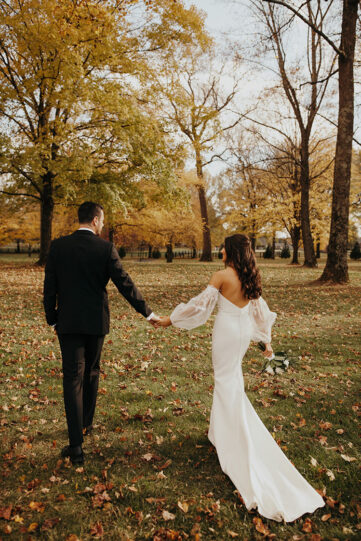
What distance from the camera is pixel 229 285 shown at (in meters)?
3.56

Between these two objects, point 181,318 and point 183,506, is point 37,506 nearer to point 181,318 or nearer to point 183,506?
point 183,506

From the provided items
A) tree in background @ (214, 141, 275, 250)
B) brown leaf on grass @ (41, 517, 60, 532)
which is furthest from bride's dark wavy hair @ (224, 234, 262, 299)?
tree in background @ (214, 141, 275, 250)

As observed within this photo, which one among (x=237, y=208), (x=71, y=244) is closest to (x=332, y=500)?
(x=71, y=244)

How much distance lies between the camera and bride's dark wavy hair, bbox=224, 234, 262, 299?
3.52 metres

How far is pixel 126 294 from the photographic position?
380 cm

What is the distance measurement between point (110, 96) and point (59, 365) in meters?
12.6

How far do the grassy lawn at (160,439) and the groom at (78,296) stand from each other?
0.50m

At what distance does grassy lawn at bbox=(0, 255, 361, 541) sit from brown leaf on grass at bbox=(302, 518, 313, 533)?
1.3 inches

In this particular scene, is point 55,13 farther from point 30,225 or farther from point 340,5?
point 30,225

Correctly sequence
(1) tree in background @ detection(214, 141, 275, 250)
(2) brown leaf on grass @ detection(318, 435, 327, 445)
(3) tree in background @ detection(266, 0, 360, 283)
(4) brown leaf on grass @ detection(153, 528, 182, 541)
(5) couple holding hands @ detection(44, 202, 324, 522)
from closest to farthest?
(4) brown leaf on grass @ detection(153, 528, 182, 541), (5) couple holding hands @ detection(44, 202, 324, 522), (2) brown leaf on grass @ detection(318, 435, 327, 445), (3) tree in background @ detection(266, 0, 360, 283), (1) tree in background @ detection(214, 141, 275, 250)

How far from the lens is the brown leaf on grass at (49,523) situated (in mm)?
2855

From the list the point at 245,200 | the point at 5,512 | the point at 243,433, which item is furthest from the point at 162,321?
the point at 245,200

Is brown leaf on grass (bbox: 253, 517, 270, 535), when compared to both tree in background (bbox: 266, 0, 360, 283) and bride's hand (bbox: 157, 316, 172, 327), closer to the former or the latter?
bride's hand (bbox: 157, 316, 172, 327)

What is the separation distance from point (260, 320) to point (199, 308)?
0.78 m
